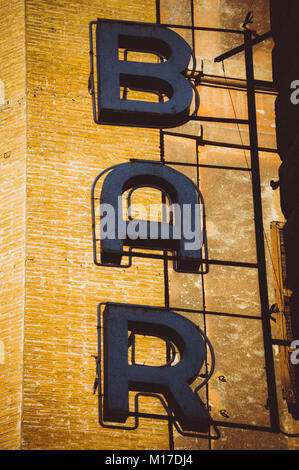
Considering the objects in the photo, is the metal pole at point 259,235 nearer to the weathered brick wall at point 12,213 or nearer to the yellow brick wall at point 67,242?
the yellow brick wall at point 67,242

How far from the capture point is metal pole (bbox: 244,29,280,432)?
1591cm

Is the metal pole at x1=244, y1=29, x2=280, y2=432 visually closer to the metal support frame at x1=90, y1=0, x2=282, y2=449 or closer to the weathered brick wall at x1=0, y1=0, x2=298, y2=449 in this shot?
the metal support frame at x1=90, y1=0, x2=282, y2=449

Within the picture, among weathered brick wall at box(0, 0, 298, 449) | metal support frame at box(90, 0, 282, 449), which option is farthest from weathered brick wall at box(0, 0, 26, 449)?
metal support frame at box(90, 0, 282, 449)

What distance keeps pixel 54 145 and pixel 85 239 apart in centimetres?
176

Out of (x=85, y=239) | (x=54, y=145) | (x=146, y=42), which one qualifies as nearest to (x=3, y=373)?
(x=85, y=239)

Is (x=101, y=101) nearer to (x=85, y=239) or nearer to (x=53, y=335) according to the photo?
(x=85, y=239)

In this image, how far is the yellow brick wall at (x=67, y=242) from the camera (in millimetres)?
14977

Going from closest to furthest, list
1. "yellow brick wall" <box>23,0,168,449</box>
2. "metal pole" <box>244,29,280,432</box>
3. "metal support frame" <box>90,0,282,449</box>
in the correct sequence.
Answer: "yellow brick wall" <box>23,0,168,449</box> → "metal support frame" <box>90,0,282,449</box> → "metal pole" <box>244,29,280,432</box>

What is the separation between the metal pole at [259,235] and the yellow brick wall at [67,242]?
5.66 ft

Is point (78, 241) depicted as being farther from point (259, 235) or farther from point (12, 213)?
point (259, 235)

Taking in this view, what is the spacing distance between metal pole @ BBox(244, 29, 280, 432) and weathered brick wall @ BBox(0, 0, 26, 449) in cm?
395

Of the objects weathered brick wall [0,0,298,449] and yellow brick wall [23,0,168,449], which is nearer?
yellow brick wall [23,0,168,449]

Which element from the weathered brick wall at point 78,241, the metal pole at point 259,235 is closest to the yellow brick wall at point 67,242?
the weathered brick wall at point 78,241

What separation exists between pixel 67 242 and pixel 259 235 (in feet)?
10.8
